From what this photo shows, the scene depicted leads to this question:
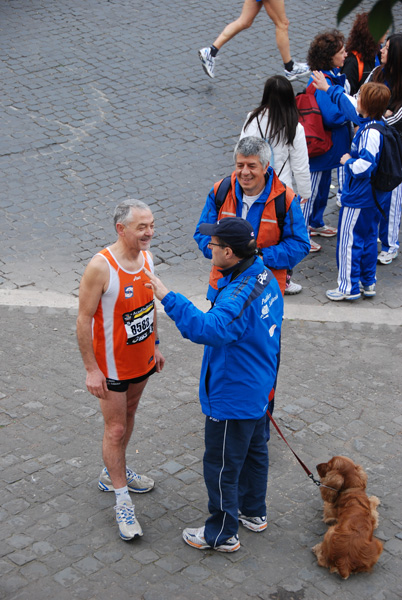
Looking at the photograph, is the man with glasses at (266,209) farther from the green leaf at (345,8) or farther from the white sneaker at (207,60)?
the white sneaker at (207,60)

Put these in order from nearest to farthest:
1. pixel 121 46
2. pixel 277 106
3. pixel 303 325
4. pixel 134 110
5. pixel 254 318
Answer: pixel 254 318, pixel 277 106, pixel 303 325, pixel 134 110, pixel 121 46

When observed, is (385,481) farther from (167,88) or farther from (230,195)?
(167,88)

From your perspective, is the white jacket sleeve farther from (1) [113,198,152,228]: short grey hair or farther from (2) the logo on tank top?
(2) the logo on tank top

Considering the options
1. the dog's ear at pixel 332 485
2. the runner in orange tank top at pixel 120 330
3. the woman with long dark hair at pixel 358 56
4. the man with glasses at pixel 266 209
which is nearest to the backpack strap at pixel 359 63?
the woman with long dark hair at pixel 358 56

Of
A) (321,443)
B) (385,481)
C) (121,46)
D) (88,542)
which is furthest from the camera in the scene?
(121,46)

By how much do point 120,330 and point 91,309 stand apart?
0.22 meters

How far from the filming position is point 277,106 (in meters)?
6.05

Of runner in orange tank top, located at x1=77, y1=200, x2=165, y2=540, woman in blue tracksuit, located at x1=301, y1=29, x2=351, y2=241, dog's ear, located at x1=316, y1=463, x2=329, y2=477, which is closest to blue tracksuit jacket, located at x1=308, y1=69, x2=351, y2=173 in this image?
woman in blue tracksuit, located at x1=301, y1=29, x2=351, y2=241

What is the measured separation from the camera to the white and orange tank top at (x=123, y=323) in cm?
435

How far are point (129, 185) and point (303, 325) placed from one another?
3.19 meters

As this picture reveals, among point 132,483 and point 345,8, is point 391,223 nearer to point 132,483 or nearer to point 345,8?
point 132,483

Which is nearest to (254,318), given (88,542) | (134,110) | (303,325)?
(88,542)

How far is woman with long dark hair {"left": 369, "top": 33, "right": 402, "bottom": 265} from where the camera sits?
7812 mm

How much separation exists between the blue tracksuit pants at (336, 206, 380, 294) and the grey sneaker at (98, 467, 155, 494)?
3.31m
